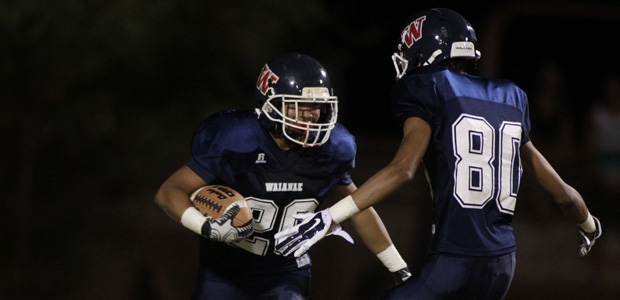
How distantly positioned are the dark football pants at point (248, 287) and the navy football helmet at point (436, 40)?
36.2 inches

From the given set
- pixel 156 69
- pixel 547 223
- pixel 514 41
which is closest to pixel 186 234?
pixel 156 69

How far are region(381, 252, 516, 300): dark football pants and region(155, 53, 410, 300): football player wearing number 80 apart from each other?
41cm

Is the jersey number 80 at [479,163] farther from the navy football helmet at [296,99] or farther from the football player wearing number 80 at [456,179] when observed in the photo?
the navy football helmet at [296,99]

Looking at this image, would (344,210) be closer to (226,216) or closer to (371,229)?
(226,216)

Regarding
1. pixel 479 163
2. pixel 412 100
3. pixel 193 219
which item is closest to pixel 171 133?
pixel 193 219

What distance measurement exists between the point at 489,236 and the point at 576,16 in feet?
14.8

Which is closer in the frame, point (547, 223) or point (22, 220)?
point (22, 220)

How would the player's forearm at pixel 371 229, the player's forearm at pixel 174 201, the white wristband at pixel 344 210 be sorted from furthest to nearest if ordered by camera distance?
1. the player's forearm at pixel 371 229
2. the player's forearm at pixel 174 201
3. the white wristband at pixel 344 210

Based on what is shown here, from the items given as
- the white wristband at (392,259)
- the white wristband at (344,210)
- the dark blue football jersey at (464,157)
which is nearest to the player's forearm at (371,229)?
the white wristband at (392,259)

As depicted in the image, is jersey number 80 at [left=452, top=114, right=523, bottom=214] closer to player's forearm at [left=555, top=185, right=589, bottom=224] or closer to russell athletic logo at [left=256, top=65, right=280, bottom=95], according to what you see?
player's forearm at [left=555, top=185, right=589, bottom=224]

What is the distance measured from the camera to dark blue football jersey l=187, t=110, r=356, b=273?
10.7 ft

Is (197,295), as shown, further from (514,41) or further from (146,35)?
(514,41)

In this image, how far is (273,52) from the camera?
20.8ft

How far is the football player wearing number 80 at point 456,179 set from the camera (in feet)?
9.58
